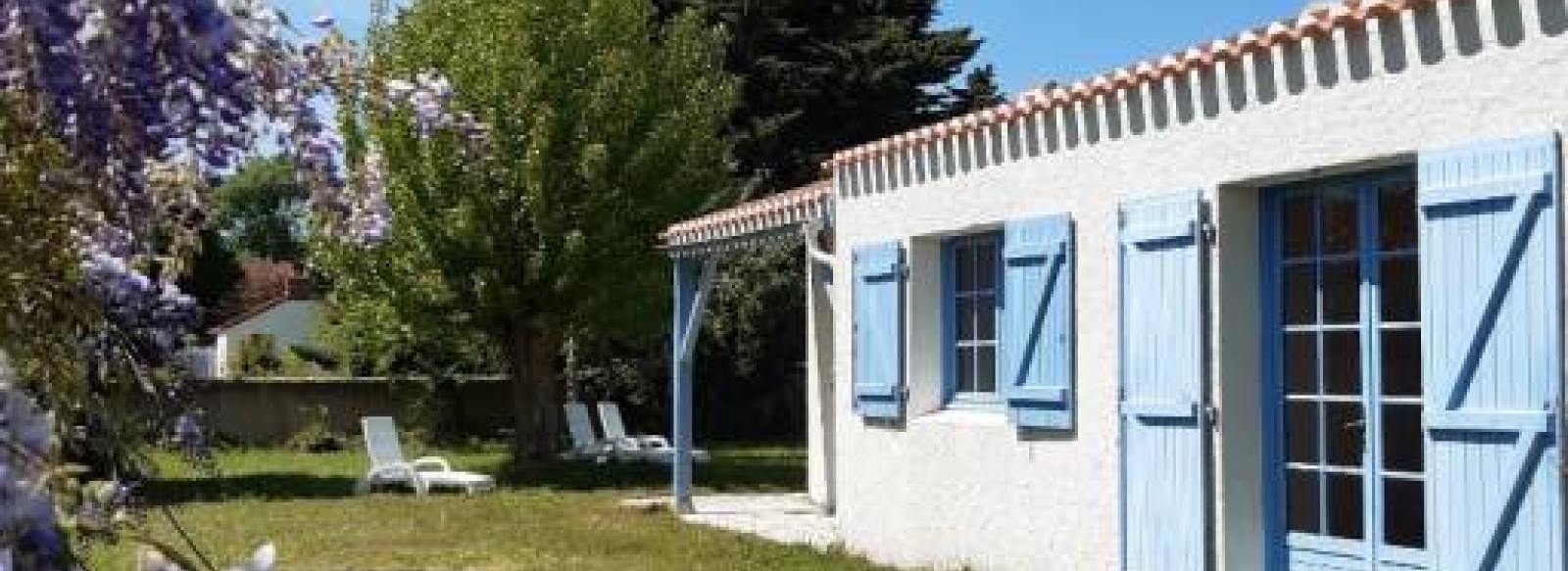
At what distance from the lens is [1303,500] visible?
27.6 ft

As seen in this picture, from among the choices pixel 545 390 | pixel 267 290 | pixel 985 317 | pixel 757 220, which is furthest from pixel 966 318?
pixel 267 290

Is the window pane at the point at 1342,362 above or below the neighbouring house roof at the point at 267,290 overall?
below

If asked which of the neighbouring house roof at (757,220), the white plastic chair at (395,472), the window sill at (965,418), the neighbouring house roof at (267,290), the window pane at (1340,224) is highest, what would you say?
the neighbouring house roof at (267,290)

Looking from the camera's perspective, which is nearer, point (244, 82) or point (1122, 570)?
point (244, 82)

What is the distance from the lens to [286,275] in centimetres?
6469

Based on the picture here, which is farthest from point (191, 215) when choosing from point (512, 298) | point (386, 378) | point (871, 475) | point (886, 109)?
point (886, 109)

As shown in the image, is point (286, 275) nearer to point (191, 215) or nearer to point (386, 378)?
point (386, 378)

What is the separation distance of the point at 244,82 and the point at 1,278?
0.43 meters

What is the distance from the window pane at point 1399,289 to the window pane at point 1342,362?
23cm

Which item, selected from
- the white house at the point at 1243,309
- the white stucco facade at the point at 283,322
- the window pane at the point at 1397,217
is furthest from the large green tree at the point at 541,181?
the white stucco facade at the point at 283,322

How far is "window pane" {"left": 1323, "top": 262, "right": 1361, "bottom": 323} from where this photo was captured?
796cm

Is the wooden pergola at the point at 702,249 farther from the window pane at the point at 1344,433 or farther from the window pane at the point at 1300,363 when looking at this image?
the window pane at the point at 1344,433

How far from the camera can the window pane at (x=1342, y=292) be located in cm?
796

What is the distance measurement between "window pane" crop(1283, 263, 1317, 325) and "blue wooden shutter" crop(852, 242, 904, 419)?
12.6 ft
